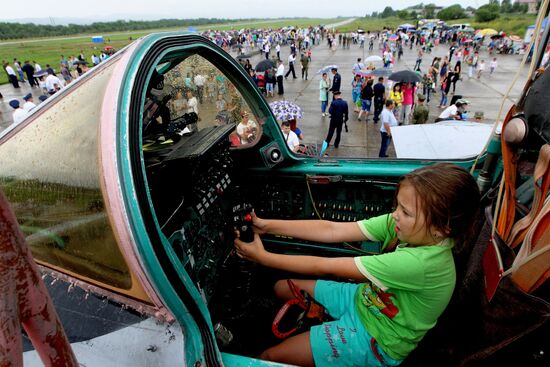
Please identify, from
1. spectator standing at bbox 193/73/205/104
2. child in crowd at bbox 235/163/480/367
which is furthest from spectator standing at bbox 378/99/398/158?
child in crowd at bbox 235/163/480/367

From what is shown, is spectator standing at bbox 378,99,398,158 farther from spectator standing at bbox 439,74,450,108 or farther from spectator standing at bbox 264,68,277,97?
spectator standing at bbox 264,68,277,97

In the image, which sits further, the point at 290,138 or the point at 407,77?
the point at 407,77

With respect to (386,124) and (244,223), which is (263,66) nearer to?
(386,124)

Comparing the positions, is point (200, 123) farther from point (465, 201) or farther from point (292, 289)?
point (465, 201)

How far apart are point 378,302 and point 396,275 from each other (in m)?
0.28

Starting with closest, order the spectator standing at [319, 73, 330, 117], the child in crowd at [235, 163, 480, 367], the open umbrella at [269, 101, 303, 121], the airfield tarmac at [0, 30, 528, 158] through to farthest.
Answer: the child in crowd at [235, 163, 480, 367] → the open umbrella at [269, 101, 303, 121] → the airfield tarmac at [0, 30, 528, 158] → the spectator standing at [319, 73, 330, 117]

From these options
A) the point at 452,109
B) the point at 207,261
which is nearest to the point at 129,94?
the point at 207,261

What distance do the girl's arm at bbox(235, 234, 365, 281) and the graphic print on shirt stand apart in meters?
0.08

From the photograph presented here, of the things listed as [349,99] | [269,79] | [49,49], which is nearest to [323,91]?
[349,99]

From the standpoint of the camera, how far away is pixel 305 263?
66.2 inches

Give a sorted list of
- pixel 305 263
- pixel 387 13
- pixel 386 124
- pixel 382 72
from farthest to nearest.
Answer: pixel 387 13
pixel 382 72
pixel 386 124
pixel 305 263

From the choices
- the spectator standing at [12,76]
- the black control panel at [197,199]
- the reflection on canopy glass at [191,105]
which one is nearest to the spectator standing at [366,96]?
the reflection on canopy glass at [191,105]

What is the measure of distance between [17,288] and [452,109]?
8652 millimetres

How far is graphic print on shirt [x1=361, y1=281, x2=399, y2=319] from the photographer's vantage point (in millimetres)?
1491
